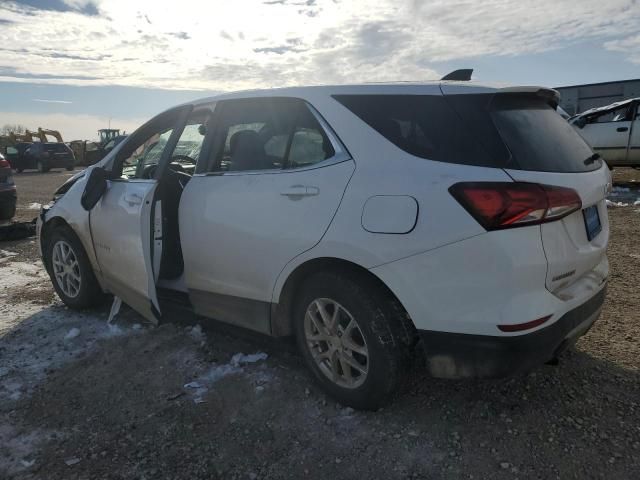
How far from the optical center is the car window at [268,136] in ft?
9.48

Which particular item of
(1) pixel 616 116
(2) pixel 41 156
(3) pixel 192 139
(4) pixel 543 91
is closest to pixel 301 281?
(3) pixel 192 139

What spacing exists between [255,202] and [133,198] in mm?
1180

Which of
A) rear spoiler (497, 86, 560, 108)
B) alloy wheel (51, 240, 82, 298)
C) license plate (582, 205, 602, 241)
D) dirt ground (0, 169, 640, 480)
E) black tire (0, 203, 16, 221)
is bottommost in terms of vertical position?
dirt ground (0, 169, 640, 480)

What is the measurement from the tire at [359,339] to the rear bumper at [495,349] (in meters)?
0.16

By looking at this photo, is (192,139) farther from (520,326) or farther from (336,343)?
(520,326)

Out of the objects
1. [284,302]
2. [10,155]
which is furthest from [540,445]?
[10,155]

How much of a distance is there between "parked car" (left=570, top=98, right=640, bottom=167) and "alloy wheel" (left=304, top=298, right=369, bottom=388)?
1077cm

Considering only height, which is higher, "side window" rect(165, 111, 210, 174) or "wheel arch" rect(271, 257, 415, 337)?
"side window" rect(165, 111, 210, 174)

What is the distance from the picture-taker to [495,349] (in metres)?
2.27

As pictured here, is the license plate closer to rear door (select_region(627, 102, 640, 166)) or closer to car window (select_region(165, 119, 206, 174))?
car window (select_region(165, 119, 206, 174))

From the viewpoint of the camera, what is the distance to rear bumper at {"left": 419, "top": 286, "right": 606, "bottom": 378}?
→ 2270 mm

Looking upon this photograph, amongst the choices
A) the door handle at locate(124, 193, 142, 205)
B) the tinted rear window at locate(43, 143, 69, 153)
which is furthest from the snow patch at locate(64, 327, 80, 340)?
the tinted rear window at locate(43, 143, 69, 153)

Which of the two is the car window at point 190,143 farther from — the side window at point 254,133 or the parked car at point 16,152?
the parked car at point 16,152

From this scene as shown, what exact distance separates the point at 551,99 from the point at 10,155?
94.6ft
